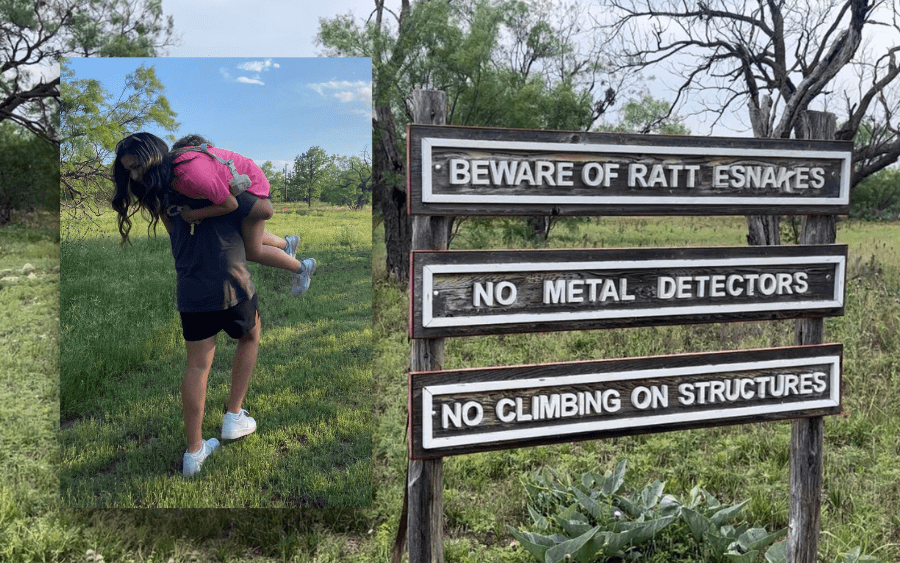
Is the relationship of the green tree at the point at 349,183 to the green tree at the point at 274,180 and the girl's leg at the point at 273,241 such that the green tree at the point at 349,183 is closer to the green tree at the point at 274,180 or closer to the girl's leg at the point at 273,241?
the green tree at the point at 274,180

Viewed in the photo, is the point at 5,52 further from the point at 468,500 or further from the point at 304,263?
the point at 468,500

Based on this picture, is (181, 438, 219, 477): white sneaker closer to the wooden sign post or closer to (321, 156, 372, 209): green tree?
(321, 156, 372, 209): green tree

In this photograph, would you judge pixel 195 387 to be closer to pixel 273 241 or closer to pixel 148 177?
pixel 273 241

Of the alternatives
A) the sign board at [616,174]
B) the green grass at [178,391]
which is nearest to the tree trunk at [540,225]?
the green grass at [178,391]

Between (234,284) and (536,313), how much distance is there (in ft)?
7.11

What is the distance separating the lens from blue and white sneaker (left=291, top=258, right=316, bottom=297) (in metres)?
4.46

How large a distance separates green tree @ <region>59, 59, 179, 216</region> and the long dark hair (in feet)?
0.34

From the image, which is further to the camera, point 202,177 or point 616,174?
point 202,177

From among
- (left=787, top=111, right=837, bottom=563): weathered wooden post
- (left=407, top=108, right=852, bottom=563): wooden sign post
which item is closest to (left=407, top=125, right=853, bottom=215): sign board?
(left=407, top=108, right=852, bottom=563): wooden sign post

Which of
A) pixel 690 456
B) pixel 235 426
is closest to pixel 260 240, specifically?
pixel 235 426

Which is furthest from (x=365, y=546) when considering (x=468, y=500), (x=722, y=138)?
(x=722, y=138)

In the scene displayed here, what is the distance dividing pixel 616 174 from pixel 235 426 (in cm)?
288

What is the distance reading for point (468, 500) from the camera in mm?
4609

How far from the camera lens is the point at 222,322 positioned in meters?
4.26
